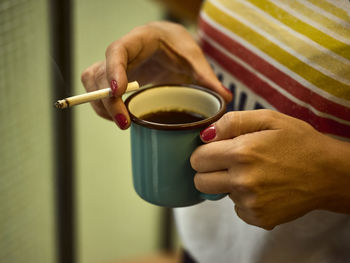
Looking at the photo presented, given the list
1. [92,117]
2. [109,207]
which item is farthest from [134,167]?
[109,207]

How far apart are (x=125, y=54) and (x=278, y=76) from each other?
0.22 metres

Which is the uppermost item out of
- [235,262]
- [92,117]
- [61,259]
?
[235,262]

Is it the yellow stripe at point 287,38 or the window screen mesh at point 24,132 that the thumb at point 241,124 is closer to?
the yellow stripe at point 287,38

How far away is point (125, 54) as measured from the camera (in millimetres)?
602

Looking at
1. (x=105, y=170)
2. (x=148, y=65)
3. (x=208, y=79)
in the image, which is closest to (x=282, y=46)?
(x=208, y=79)

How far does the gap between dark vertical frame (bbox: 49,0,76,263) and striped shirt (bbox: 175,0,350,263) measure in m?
0.41

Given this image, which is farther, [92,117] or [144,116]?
[92,117]

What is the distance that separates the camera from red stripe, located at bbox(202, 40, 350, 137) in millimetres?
583

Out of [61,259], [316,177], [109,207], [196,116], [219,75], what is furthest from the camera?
[109,207]

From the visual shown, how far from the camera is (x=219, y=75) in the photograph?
2.38 ft

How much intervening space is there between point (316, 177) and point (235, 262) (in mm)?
291

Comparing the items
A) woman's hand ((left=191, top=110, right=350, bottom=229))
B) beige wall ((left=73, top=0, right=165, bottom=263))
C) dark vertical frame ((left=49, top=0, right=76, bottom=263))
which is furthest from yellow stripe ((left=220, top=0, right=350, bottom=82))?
beige wall ((left=73, top=0, right=165, bottom=263))

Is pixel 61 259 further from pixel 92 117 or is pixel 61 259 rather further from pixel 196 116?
pixel 196 116

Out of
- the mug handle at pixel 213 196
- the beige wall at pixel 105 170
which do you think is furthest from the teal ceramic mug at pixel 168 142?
the beige wall at pixel 105 170
